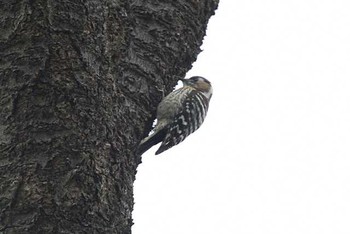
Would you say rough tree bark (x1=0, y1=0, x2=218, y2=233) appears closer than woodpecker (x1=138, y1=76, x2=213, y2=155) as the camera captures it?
Yes

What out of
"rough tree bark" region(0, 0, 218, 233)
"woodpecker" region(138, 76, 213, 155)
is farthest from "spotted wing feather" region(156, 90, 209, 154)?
"rough tree bark" region(0, 0, 218, 233)

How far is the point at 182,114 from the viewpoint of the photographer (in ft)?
17.9

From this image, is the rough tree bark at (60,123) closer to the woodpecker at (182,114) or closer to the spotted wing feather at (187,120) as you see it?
the woodpecker at (182,114)

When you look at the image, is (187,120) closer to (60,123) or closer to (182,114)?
(182,114)

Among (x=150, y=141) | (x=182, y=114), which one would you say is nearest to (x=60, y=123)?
(x=150, y=141)

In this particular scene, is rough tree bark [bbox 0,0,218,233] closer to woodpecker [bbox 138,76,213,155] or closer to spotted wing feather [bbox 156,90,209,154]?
woodpecker [bbox 138,76,213,155]

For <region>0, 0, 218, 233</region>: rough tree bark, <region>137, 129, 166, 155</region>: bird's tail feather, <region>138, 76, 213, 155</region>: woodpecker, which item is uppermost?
<region>138, 76, 213, 155</region>: woodpecker

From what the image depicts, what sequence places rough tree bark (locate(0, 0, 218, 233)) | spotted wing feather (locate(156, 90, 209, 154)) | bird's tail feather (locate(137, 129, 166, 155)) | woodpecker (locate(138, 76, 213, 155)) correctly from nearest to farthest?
rough tree bark (locate(0, 0, 218, 233)) → bird's tail feather (locate(137, 129, 166, 155)) → woodpecker (locate(138, 76, 213, 155)) → spotted wing feather (locate(156, 90, 209, 154))

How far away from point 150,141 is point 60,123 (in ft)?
5.07

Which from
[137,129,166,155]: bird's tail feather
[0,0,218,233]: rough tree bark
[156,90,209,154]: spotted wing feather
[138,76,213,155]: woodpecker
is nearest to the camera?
[0,0,218,233]: rough tree bark

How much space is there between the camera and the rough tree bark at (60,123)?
2869 mm

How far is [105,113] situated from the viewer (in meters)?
3.10

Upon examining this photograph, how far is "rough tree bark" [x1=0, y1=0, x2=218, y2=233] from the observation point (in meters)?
2.87

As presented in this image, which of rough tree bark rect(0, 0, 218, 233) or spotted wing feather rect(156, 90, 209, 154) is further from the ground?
spotted wing feather rect(156, 90, 209, 154)
